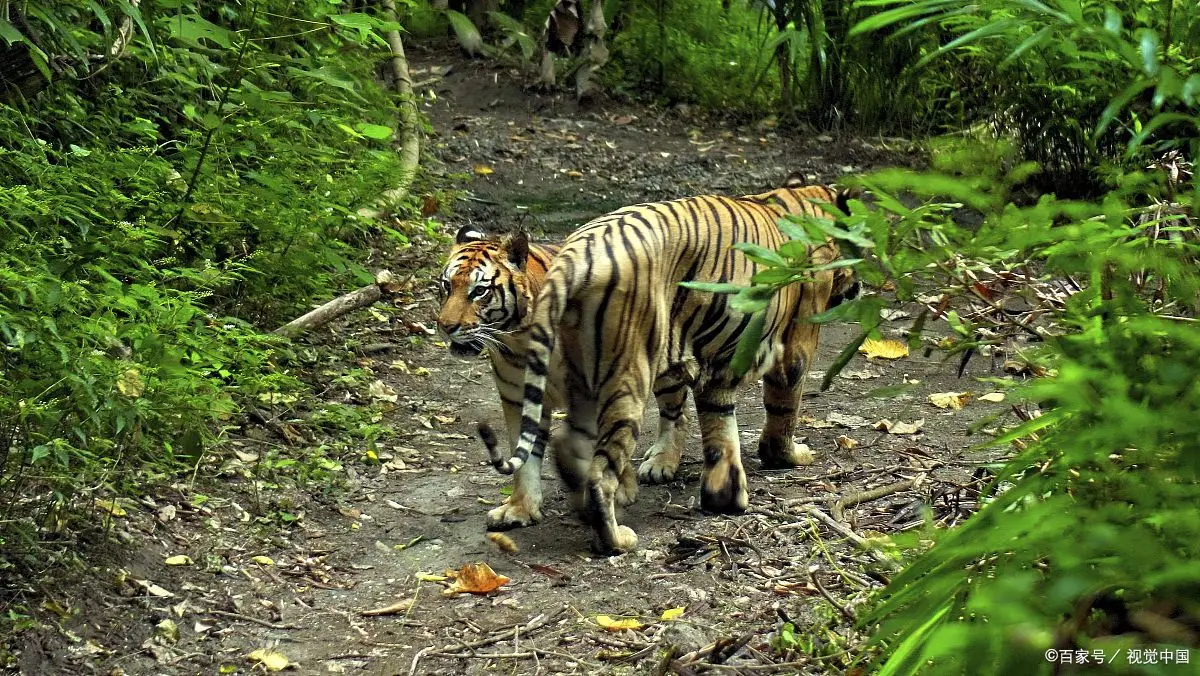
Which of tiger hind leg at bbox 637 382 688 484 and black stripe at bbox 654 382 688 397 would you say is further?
tiger hind leg at bbox 637 382 688 484

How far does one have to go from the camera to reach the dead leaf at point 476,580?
153 inches

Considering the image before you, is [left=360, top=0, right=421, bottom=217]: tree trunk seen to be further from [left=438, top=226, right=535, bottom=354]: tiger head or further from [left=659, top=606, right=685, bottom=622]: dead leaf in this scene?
[left=659, top=606, right=685, bottom=622]: dead leaf

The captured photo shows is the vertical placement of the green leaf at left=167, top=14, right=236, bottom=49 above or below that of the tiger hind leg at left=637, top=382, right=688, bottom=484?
above

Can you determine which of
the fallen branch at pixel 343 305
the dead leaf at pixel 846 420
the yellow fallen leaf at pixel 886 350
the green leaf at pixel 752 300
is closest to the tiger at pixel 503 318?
the fallen branch at pixel 343 305

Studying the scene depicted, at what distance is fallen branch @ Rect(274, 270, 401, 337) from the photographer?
18.3ft

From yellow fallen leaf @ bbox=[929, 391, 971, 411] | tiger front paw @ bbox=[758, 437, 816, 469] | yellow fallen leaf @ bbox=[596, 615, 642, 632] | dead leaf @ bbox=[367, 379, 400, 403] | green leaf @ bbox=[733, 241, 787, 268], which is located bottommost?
dead leaf @ bbox=[367, 379, 400, 403]

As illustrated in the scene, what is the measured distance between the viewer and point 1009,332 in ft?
6.74

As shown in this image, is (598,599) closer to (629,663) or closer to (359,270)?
(629,663)

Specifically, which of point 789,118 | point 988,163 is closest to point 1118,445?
point 988,163

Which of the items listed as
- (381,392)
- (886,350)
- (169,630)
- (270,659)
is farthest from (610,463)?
(886,350)

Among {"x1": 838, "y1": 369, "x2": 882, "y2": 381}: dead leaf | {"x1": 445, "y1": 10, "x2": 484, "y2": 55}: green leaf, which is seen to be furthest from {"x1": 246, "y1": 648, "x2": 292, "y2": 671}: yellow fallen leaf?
{"x1": 445, "y1": 10, "x2": 484, "y2": 55}: green leaf

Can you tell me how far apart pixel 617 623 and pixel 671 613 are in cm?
17

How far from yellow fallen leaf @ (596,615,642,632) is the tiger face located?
1091 mm

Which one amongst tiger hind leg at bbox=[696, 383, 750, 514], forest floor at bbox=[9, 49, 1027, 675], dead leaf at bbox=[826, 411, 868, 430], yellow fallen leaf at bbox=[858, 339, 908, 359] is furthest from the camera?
yellow fallen leaf at bbox=[858, 339, 908, 359]
